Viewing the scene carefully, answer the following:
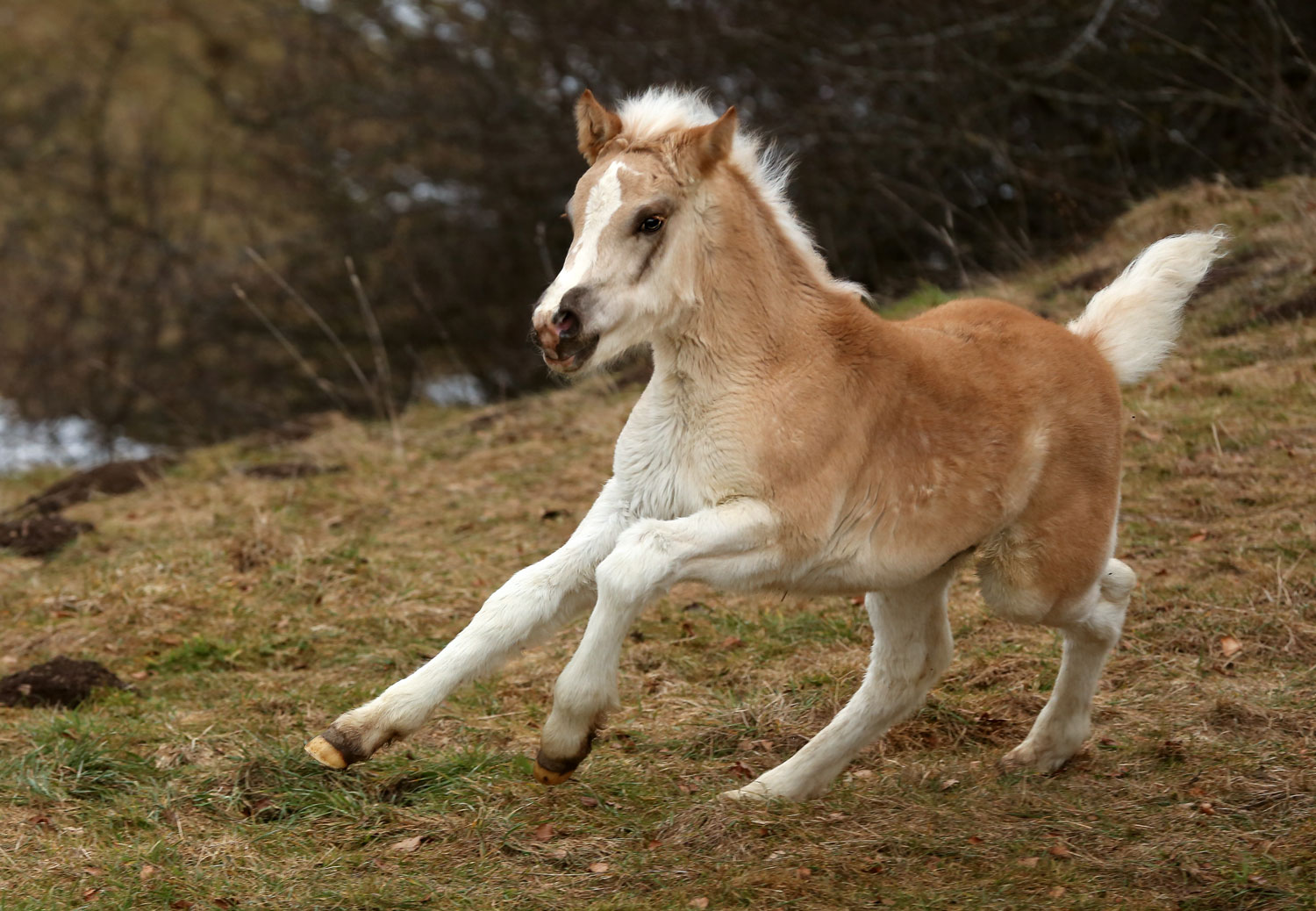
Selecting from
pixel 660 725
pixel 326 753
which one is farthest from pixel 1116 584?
pixel 326 753

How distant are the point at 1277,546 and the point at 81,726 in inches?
194

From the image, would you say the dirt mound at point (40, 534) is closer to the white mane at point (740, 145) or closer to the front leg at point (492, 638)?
the front leg at point (492, 638)

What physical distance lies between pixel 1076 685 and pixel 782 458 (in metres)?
1.42

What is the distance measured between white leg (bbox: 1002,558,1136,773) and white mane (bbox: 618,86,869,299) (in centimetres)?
131

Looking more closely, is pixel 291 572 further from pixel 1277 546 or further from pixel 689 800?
pixel 1277 546

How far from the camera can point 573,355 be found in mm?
3904

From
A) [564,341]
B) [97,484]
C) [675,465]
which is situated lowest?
[97,484]

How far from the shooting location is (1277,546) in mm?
6180

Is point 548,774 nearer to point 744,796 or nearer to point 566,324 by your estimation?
point 744,796

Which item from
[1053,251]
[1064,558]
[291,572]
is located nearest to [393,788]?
[1064,558]

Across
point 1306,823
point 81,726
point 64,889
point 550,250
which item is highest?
point 1306,823

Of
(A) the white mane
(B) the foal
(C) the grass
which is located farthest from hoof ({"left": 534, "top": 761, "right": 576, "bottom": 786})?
(A) the white mane

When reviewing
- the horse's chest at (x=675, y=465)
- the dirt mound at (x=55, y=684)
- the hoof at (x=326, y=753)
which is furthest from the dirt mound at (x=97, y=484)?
the horse's chest at (x=675, y=465)

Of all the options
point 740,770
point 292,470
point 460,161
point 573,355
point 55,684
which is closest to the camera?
point 573,355
